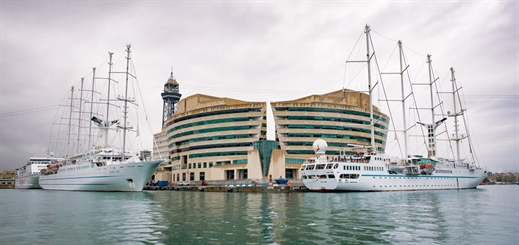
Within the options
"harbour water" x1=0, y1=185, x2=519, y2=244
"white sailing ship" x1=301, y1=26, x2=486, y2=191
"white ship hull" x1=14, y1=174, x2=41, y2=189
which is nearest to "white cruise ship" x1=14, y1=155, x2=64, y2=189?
"white ship hull" x1=14, y1=174, x2=41, y2=189

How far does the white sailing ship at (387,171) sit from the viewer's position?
2958 inches

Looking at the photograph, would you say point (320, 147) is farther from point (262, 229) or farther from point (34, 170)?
point (34, 170)

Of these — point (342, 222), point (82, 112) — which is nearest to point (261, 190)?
point (342, 222)

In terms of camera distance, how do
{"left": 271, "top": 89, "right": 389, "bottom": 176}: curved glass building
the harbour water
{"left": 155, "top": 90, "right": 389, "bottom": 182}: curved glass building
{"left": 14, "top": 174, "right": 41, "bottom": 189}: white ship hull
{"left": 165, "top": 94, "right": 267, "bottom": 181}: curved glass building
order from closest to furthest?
1. the harbour water
2. {"left": 155, "top": 90, "right": 389, "bottom": 182}: curved glass building
3. {"left": 271, "top": 89, "right": 389, "bottom": 176}: curved glass building
4. {"left": 165, "top": 94, "right": 267, "bottom": 181}: curved glass building
5. {"left": 14, "top": 174, "right": 41, "bottom": 189}: white ship hull

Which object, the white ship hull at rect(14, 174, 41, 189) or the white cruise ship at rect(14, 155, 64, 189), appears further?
the white cruise ship at rect(14, 155, 64, 189)

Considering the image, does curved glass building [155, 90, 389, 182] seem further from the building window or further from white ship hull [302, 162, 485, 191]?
white ship hull [302, 162, 485, 191]

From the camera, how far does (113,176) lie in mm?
75938

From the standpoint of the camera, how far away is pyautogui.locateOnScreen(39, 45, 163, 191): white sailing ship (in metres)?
74.7

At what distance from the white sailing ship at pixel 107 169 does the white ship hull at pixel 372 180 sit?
3387 centimetres

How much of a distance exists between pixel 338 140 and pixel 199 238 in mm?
102320

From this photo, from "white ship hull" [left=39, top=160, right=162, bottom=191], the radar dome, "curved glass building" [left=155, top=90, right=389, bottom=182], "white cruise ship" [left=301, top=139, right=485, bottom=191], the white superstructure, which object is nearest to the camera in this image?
"white ship hull" [left=39, top=160, right=162, bottom=191]

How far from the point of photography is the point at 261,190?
74.9m

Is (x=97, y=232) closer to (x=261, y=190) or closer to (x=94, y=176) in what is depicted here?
(x=261, y=190)

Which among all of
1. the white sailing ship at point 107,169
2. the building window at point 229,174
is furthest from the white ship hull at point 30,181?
the building window at point 229,174
